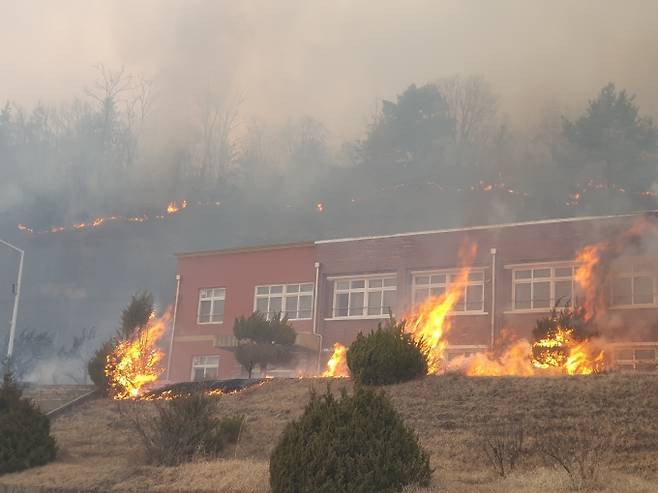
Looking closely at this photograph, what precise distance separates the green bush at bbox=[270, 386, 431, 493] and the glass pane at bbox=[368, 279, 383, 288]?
23472 mm

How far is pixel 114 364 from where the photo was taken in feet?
72.0

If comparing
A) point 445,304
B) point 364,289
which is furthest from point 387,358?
point 364,289

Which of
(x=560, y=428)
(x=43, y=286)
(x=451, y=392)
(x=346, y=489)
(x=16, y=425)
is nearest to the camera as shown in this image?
(x=346, y=489)

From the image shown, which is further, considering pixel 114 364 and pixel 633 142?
pixel 633 142

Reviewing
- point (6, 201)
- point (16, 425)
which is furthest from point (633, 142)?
point (6, 201)

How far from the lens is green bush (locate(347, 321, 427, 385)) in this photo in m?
16.0

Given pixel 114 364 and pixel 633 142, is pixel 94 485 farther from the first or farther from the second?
pixel 633 142

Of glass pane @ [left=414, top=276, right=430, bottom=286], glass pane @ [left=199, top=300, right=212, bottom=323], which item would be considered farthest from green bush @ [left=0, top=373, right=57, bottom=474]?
glass pane @ [left=199, top=300, right=212, bottom=323]

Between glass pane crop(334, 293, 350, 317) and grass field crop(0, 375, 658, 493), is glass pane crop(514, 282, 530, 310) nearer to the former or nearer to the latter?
glass pane crop(334, 293, 350, 317)

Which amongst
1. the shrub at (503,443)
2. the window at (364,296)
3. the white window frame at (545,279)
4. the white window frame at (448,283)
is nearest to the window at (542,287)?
the white window frame at (545,279)

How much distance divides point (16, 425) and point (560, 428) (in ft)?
28.1

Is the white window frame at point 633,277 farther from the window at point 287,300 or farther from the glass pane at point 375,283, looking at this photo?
the window at point 287,300

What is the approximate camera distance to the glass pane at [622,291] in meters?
26.5

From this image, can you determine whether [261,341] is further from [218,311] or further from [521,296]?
[218,311]
